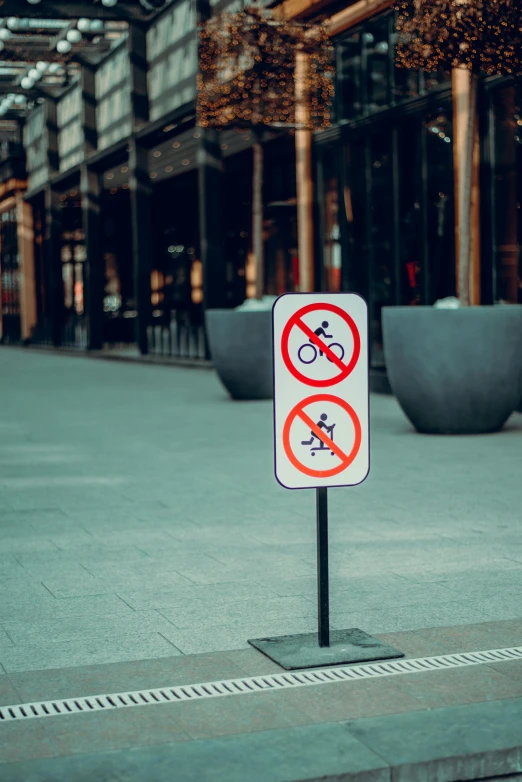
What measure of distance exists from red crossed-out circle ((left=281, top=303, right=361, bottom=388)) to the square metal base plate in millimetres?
982

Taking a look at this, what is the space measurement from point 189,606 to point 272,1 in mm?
16147

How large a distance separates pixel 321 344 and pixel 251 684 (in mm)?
1201

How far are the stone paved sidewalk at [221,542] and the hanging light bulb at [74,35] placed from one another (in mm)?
17129

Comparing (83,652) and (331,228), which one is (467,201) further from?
(83,652)

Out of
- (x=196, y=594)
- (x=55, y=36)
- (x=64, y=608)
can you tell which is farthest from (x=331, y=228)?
(x=64, y=608)

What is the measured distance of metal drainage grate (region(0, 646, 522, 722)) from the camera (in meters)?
4.05

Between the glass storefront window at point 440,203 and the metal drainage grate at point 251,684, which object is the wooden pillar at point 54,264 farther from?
the metal drainage grate at point 251,684

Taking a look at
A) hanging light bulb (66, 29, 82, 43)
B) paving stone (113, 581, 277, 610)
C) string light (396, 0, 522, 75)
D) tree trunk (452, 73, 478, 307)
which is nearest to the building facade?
hanging light bulb (66, 29, 82, 43)

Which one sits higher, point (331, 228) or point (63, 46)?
point (63, 46)

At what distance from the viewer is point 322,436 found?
4586 millimetres

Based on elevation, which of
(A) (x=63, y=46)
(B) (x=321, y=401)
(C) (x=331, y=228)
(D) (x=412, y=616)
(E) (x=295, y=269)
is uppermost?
(A) (x=63, y=46)

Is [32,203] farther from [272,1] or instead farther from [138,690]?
[138,690]

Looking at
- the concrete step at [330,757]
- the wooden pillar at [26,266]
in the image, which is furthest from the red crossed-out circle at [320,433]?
the wooden pillar at [26,266]

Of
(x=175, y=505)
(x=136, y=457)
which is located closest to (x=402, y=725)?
(x=175, y=505)
